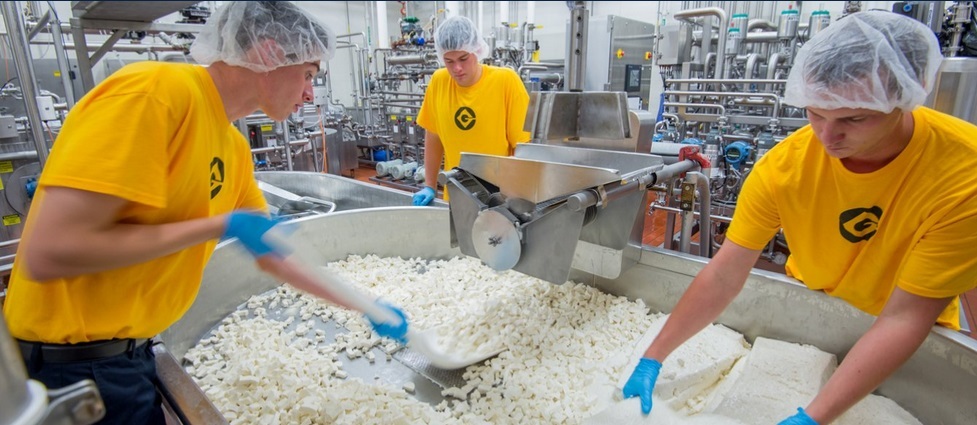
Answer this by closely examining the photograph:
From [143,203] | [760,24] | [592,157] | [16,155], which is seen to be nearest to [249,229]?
[143,203]

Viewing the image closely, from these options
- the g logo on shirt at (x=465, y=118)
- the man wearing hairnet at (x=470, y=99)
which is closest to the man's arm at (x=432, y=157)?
the man wearing hairnet at (x=470, y=99)

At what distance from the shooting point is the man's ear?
0.87m

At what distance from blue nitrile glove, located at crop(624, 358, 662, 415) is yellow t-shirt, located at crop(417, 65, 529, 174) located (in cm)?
127

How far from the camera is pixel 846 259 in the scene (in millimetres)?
1123

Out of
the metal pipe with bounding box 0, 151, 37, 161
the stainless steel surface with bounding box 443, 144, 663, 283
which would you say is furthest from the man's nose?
the metal pipe with bounding box 0, 151, 37, 161

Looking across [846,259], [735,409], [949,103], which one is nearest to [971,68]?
[949,103]

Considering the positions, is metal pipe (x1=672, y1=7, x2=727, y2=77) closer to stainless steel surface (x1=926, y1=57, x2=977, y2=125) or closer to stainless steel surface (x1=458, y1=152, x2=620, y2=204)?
stainless steel surface (x1=926, y1=57, x2=977, y2=125)

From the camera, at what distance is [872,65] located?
874 millimetres

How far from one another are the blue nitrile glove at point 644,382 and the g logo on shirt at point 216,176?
970mm

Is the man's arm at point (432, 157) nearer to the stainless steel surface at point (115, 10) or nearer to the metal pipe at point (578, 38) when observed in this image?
the metal pipe at point (578, 38)

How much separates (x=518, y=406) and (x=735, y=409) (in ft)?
1.65

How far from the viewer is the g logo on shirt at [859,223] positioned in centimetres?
103

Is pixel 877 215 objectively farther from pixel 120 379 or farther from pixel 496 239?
pixel 120 379

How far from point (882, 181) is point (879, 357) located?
1.13 feet
